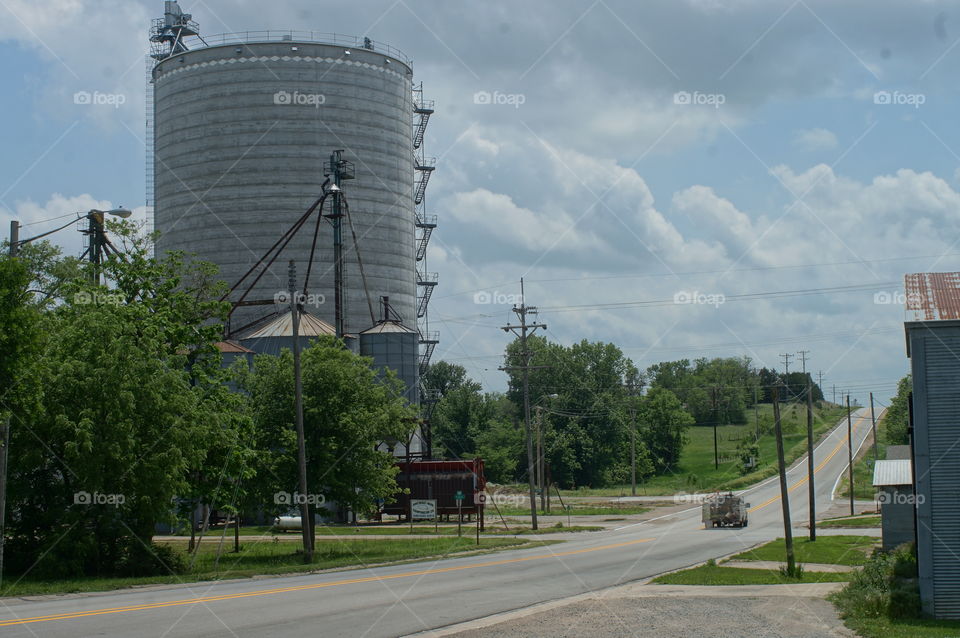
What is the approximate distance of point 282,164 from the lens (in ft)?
246

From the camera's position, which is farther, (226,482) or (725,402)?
(725,402)

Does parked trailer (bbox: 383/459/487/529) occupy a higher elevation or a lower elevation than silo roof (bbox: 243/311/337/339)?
lower

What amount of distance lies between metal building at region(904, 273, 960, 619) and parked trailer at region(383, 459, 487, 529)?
44143 mm

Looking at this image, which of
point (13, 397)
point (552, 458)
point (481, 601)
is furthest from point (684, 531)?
point (552, 458)

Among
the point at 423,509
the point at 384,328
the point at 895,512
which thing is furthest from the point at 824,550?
the point at 384,328

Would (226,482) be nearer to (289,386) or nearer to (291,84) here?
(289,386)

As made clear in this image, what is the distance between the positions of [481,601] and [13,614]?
9418 mm

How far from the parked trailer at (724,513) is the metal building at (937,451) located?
3541cm

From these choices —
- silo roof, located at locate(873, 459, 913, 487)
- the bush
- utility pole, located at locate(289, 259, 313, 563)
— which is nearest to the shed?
silo roof, located at locate(873, 459, 913, 487)

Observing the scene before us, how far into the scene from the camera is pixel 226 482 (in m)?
33.6

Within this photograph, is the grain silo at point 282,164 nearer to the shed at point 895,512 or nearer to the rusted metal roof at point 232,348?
the rusted metal roof at point 232,348

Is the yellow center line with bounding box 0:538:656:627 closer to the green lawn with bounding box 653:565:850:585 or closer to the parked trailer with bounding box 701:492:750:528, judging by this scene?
the green lawn with bounding box 653:565:850:585

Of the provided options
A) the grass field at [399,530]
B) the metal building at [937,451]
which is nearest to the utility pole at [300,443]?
the grass field at [399,530]

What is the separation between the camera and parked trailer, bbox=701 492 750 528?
2151 inches
